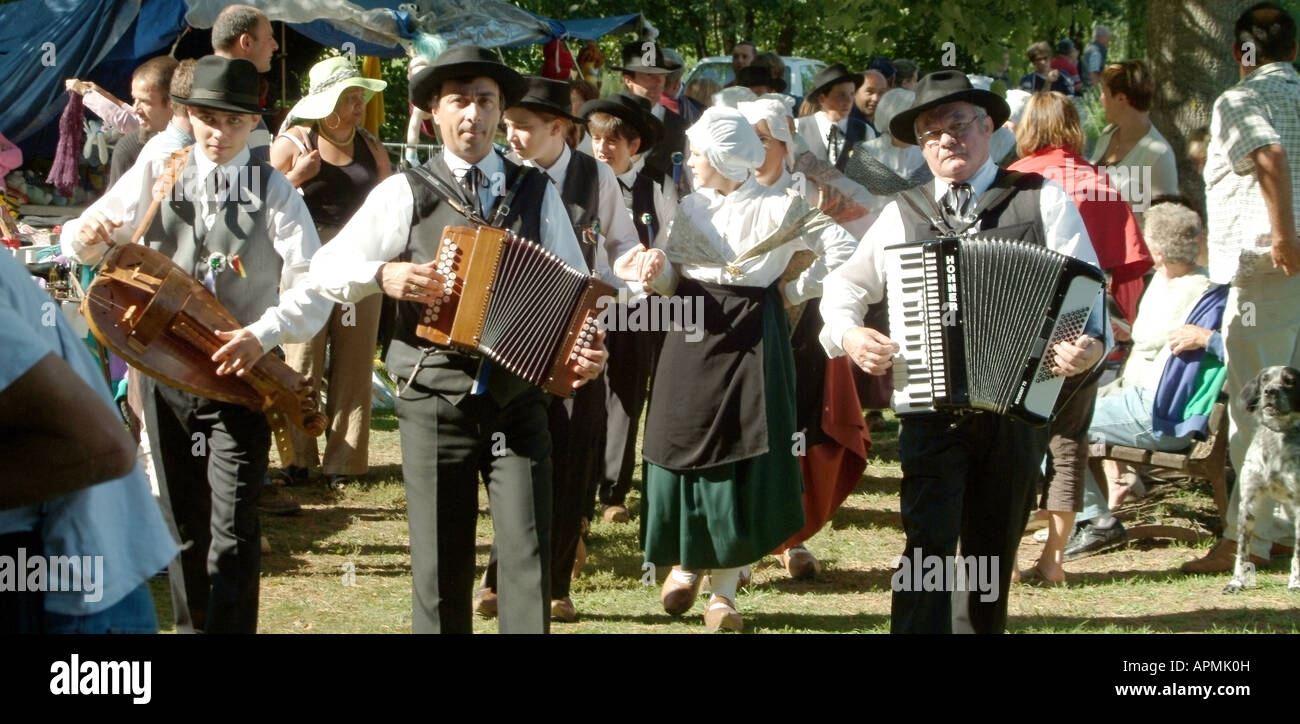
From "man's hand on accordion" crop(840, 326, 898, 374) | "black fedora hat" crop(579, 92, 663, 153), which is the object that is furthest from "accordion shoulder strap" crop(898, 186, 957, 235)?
"black fedora hat" crop(579, 92, 663, 153)

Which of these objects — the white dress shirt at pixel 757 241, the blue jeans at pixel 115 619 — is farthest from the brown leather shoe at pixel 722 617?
the blue jeans at pixel 115 619

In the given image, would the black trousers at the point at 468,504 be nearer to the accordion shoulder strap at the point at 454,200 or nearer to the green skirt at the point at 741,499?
the accordion shoulder strap at the point at 454,200

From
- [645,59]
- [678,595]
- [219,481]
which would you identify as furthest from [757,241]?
[645,59]

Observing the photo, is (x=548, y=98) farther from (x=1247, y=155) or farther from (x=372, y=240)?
(x=1247, y=155)

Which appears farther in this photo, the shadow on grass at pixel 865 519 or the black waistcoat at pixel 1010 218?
the shadow on grass at pixel 865 519

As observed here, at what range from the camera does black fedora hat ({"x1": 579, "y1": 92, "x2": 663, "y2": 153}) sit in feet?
23.5

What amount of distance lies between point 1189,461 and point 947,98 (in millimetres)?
3488

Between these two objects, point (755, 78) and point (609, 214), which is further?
point (755, 78)

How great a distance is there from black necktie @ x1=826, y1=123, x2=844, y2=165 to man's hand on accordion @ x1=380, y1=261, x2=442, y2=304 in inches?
276

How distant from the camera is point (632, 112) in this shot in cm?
718

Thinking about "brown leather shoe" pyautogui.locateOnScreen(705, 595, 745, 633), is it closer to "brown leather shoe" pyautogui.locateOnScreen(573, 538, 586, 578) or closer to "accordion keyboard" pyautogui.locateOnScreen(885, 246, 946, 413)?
"brown leather shoe" pyautogui.locateOnScreen(573, 538, 586, 578)

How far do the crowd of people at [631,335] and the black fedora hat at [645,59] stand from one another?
1435 millimetres

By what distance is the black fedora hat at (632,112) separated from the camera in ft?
23.5
